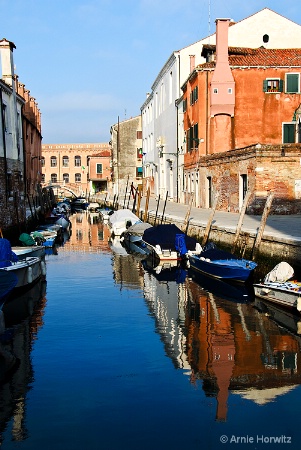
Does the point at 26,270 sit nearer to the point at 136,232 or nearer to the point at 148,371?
the point at 148,371

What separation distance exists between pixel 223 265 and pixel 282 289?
311 cm

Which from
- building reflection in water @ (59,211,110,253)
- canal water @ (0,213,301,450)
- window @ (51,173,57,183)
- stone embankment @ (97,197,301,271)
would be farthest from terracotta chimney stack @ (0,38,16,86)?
window @ (51,173,57,183)

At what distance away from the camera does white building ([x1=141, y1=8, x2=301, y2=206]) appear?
31.7m

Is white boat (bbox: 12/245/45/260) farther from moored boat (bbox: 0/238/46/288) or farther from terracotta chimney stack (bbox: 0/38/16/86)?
terracotta chimney stack (bbox: 0/38/16/86)

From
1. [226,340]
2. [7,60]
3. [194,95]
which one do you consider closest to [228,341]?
[226,340]

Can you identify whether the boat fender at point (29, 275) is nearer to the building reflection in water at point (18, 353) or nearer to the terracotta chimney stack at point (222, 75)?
the building reflection in water at point (18, 353)

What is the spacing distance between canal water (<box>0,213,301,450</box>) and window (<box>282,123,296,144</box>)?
48.8 feet

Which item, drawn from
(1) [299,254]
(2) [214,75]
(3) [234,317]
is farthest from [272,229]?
(2) [214,75]

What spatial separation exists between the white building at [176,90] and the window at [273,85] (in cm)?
444

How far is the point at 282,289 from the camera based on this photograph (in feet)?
38.7

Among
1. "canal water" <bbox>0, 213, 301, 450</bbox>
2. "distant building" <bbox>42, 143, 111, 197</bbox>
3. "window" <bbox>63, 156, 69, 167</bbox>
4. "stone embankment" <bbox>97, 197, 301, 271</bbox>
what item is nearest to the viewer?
"canal water" <bbox>0, 213, 301, 450</bbox>

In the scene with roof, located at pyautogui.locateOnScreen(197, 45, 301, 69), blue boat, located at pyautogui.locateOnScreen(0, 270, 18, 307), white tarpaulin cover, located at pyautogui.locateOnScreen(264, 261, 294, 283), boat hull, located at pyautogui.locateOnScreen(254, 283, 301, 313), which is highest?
roof, located at pyautogui.locateOnScreen(197, 45, 301, 69)

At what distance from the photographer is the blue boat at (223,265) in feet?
46.6

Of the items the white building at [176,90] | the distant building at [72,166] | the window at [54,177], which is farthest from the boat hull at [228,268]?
the window at [54,177]
